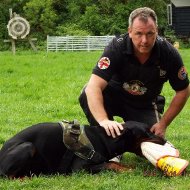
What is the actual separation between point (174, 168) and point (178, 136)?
7.30 ft

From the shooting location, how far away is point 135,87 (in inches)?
224

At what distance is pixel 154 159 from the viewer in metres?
4.96

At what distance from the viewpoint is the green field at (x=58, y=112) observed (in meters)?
4.63

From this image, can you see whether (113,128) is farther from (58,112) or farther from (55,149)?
(58,112)

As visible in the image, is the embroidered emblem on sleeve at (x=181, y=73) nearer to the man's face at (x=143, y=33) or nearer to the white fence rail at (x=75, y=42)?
the man's face at (x=143, y=33)

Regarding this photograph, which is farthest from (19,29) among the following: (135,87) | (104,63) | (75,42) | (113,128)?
(113,128)

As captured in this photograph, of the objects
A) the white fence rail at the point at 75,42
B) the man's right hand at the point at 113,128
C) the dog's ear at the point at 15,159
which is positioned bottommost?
the white fence rail at the point at 75,42

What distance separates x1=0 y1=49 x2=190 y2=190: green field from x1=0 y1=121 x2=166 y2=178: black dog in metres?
0.14

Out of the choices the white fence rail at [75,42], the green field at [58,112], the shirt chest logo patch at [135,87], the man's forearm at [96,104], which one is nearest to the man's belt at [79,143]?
the green field at [58,112]

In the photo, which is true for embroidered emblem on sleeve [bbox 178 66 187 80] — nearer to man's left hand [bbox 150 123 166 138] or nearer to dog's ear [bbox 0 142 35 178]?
man's left hand [bbox 150 123 166 138]

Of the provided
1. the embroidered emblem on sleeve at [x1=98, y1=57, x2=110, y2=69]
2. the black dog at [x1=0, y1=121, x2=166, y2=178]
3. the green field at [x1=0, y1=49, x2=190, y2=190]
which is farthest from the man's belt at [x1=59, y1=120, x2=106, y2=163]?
the embroidered emblem on sleeve at [x1=98, y1=57, x2=110, y2=69]

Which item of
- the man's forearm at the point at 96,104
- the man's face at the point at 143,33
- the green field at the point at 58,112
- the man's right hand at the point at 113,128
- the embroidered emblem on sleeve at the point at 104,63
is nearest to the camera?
the green field at the point at 58,112

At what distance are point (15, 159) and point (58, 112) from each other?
13.8ft

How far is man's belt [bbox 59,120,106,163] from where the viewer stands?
16.1 ft
